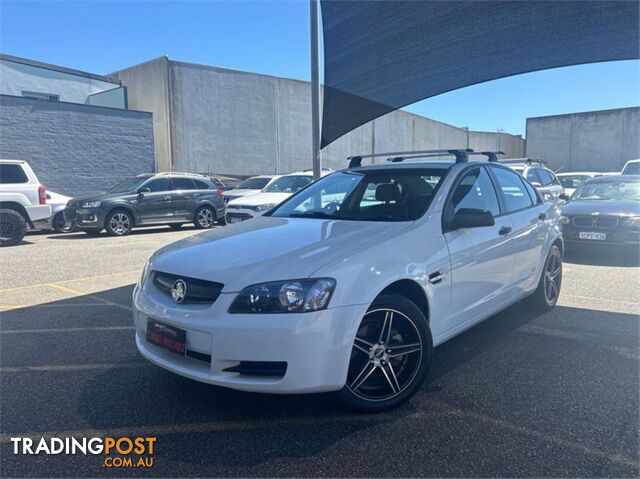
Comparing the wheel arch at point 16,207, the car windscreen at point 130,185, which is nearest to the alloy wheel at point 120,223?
the car windscreen at point 130,185

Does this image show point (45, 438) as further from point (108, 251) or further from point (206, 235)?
point (108, 251)

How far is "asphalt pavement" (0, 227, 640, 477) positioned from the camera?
2561mm

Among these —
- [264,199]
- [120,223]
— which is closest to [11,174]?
[120,223]

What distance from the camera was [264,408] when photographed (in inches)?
123

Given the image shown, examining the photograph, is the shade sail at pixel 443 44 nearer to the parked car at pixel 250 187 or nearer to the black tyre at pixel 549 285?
the black tyre at pixel 549 285

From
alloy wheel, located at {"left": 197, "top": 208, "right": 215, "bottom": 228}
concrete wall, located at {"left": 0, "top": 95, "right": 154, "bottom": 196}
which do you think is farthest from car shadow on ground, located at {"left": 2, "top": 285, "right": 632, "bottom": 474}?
concrete wall, located at {"left": 0, "top": 95, "right": 154, "bottom": 196}

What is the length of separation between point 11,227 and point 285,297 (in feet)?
34.8

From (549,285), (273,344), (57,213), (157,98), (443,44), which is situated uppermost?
(157,98)

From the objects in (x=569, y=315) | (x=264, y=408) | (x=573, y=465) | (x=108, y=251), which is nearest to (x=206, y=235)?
(x=264, y=408)

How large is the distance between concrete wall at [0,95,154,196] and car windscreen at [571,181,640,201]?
52.3 feet

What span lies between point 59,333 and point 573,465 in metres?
4.31

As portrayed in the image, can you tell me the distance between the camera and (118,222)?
12742mm

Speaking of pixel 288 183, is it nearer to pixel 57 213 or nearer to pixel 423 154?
pixel 57 213

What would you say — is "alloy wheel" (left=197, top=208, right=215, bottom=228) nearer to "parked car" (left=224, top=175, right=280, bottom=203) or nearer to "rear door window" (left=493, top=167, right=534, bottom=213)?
"parked car" (left=224, top=175, right=280, bottom=203)
